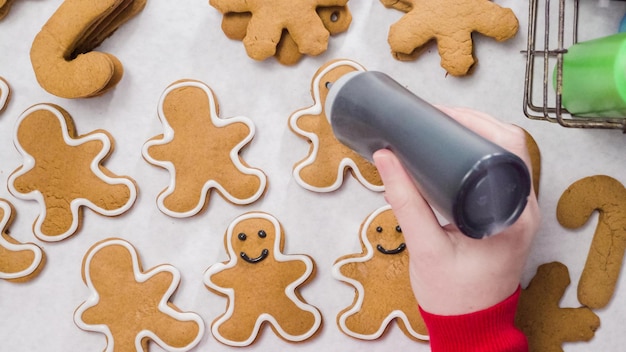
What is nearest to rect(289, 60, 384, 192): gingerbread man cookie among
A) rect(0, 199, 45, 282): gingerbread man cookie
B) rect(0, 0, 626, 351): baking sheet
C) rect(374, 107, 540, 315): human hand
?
rect(0, 0, 626, 351): baking sheet

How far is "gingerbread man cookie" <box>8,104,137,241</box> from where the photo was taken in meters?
1.11

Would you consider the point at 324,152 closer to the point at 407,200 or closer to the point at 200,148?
the point at 200,148

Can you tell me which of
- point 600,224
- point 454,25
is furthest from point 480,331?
point 454,25

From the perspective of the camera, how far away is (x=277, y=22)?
1.05 metres

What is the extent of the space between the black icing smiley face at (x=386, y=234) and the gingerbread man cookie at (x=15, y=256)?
1.95 ft

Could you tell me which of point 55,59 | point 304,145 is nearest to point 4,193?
point 55,59

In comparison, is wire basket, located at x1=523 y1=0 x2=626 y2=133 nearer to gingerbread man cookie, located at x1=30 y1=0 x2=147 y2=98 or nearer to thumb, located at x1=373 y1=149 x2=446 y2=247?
thumb, located at x1=373 y1=149 x2=446 y2=247

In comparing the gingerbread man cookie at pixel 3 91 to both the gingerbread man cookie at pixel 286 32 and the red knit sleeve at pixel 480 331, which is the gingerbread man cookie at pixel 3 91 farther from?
the red knit sleeve at pixel 480 331

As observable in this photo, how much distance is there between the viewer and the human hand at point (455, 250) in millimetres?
769

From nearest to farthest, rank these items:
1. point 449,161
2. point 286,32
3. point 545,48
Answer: point 449,161 < point 545,48 < point 286,32

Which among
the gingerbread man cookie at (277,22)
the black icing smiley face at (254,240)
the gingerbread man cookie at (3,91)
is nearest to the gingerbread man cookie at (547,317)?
the black icing smiley face at (254,240)

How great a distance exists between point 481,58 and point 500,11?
87 mm

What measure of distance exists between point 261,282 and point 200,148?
26 centimetres

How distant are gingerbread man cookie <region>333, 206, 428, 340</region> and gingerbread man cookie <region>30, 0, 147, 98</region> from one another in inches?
20.3
